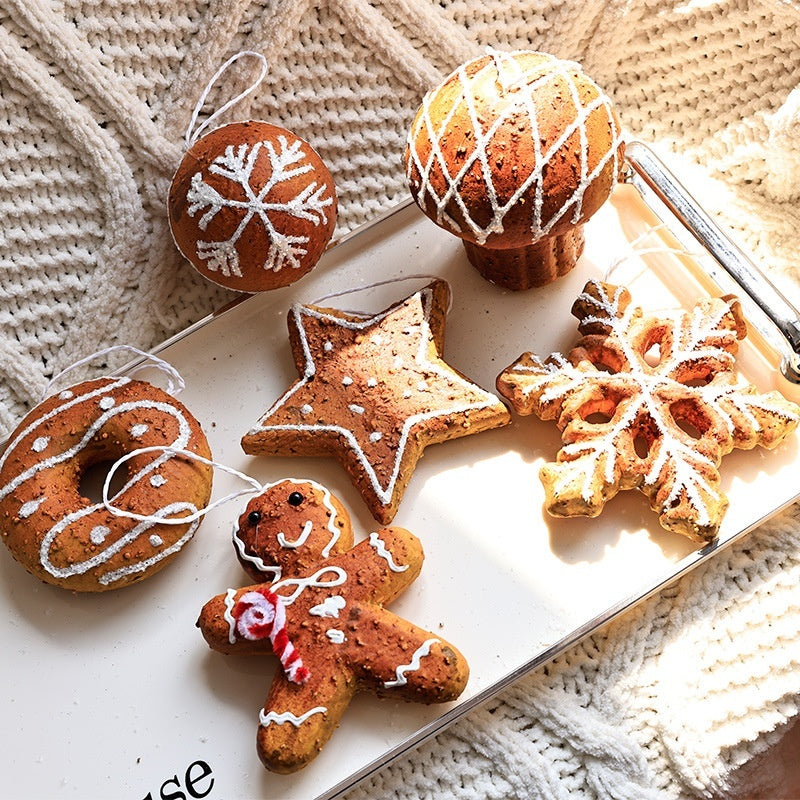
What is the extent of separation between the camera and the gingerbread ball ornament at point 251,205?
40.9 inches

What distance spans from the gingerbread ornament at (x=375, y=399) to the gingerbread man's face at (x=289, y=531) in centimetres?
5

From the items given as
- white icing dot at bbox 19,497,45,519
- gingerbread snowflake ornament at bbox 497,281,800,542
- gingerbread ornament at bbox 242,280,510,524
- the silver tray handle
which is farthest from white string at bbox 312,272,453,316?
white icing dot at bbox 19,497,45,519

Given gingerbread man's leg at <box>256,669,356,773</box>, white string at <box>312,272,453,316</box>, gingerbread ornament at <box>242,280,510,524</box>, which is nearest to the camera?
gingerbread man's leg at <box>256,669,356,773</box>

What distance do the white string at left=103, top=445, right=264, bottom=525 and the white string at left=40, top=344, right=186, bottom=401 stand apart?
95 millimetres

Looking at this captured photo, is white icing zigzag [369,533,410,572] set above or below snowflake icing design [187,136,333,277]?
below

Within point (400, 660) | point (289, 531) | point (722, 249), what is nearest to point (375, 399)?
point (289, 531)

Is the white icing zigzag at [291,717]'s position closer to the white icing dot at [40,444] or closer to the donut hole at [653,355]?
the white icing dot at [40,444]

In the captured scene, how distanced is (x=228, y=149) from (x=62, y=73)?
20cm

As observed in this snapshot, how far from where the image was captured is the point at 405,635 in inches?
38.1

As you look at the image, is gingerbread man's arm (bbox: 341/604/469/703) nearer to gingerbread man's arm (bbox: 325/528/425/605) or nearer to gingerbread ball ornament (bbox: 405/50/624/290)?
gingerbread man's arm (bbox: 325/528/425/605)

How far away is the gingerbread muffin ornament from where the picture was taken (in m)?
1.04

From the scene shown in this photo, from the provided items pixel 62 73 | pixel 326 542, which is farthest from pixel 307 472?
pixel 62 73

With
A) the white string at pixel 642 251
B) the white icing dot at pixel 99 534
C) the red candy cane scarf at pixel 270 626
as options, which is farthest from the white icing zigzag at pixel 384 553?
the white string at pixel 642 251

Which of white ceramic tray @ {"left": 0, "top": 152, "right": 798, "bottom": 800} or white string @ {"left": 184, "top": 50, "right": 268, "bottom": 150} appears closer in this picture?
white ceramic tray @ {"left": 0, "top": 152, "right": 798, "bottom": 800}
